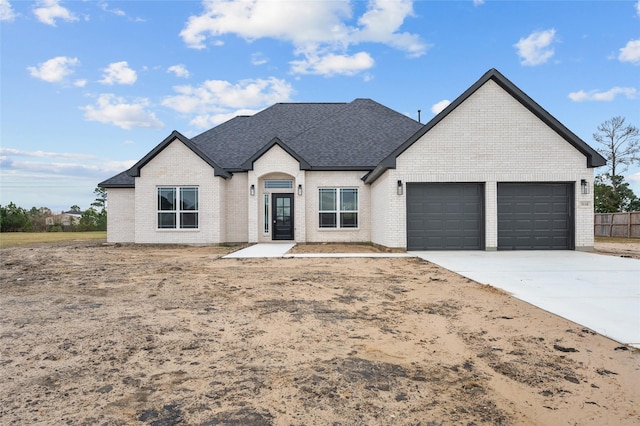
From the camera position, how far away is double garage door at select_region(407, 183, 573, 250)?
14070mm

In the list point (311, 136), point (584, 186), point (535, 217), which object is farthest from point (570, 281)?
point (311, 136)

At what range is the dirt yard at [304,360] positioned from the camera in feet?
8.78

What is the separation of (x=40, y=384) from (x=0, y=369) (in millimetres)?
710

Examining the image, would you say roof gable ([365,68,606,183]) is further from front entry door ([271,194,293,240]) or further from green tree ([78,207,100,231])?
green tree ([78,207,100,231])

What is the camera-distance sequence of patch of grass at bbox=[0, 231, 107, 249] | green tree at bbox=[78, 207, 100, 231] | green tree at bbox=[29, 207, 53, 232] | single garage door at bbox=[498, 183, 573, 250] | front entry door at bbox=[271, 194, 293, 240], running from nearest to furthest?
single garage door at bbox=[498, 183, 573, 250], front entry door at bbox=[271, 194, 293, 240], patch of grass at bbox=[0, 231, 107, 249], green tree at bbox=[29, 207, 53, 232], green tree at bbox=[78, 207, 100, 231]

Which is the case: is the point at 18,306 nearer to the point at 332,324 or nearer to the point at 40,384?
the point at 40,384

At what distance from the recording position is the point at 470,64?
64.3 feet

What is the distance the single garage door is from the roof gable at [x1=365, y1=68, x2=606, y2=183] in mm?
1423

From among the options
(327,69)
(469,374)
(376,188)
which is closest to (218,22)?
(376,188)

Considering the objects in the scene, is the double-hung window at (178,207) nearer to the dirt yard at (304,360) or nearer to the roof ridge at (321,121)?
the roof ridge at (321,121)

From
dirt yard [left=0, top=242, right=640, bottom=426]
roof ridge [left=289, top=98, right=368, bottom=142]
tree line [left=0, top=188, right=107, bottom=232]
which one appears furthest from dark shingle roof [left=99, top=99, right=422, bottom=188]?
tree line [left=0, top=188, right=107, bottom=232]

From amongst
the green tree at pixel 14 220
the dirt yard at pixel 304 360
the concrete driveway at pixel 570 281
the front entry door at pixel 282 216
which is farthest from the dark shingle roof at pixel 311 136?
the green tree at pixel 14 220

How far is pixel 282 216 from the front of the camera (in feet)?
60.4

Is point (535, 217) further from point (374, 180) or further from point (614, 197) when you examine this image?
point (614, 197)
